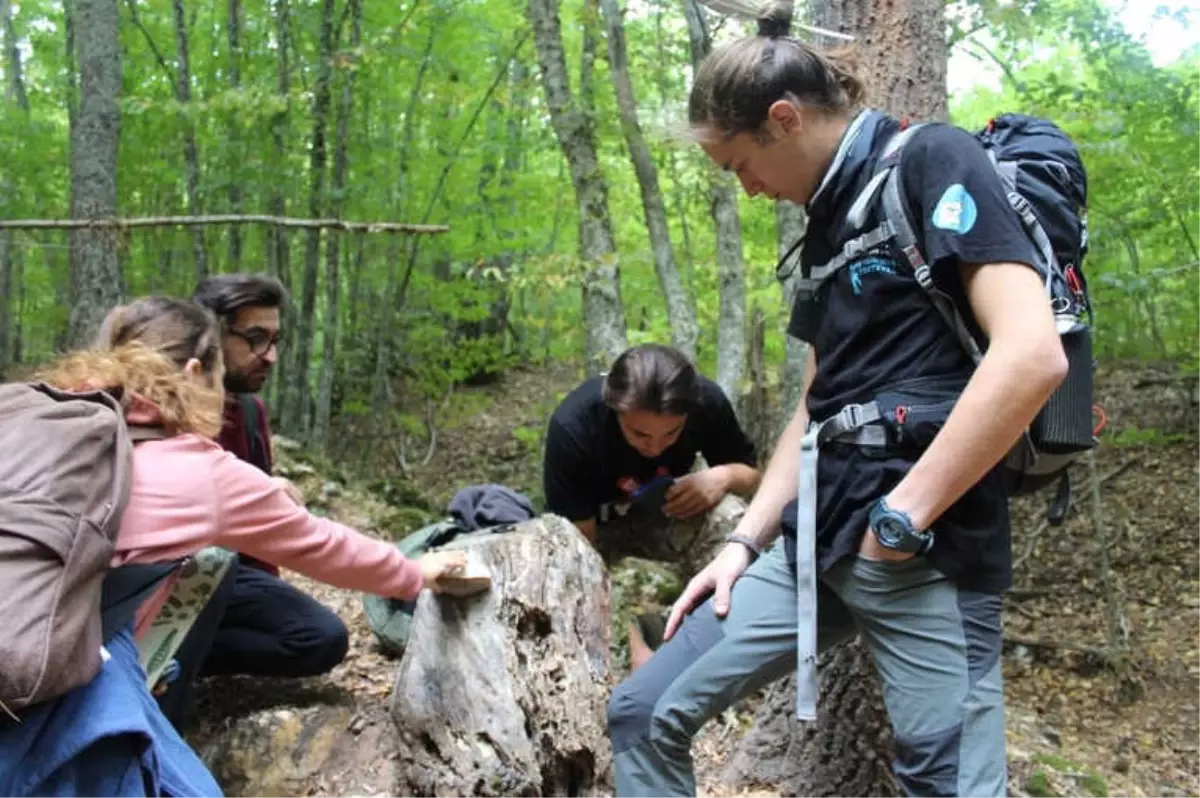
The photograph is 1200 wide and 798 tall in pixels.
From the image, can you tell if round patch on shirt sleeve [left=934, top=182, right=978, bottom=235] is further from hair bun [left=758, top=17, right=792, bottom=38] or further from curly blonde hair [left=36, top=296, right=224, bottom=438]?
curly blonde hair [left=36, top=296, right=224, bottom=438]

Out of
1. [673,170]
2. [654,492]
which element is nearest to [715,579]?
[654,492]

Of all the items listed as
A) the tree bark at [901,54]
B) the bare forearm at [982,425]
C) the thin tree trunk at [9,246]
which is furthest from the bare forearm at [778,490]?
the thin tree trunk at [9,246]

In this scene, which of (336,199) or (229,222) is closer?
(229,222)

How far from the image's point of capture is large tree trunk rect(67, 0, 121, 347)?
707 centimetres

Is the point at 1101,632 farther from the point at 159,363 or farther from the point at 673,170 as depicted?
the point at 159,363

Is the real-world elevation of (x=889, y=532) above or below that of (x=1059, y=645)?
above

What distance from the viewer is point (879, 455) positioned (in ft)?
6.26

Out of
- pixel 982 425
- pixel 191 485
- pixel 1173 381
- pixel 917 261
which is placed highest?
pixel 917 261

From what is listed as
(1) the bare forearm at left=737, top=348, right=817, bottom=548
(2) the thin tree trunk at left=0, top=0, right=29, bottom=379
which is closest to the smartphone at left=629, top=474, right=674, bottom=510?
(1) the bare forearm at left=737, top=348, right=817, bottom=548

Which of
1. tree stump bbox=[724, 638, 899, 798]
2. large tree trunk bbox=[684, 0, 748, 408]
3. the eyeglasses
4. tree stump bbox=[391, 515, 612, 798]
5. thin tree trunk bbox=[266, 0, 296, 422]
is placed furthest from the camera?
thin tree trunk bbox=[266, 0, 296, 422]

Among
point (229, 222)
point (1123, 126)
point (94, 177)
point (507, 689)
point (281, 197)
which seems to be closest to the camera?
point (507, 689)

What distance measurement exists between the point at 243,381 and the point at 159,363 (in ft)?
4.60

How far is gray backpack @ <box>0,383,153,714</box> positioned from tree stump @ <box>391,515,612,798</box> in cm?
104

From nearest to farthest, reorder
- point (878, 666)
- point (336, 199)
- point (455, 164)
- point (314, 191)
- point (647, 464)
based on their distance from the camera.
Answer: point (878, 666), point (647, 464), point (336, 199), point (314, 191), point (455, 164)
